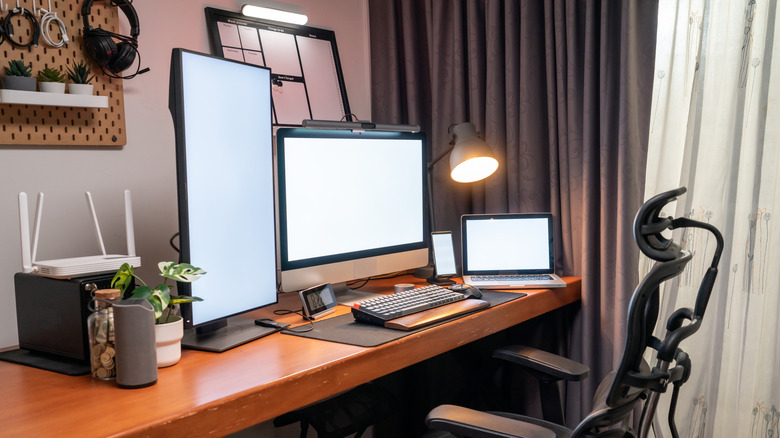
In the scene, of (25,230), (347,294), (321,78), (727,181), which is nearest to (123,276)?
(25,230)

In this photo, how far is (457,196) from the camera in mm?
2275

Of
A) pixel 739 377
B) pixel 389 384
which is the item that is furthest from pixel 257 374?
pixel 739 377

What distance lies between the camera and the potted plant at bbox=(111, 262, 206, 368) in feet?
3.76

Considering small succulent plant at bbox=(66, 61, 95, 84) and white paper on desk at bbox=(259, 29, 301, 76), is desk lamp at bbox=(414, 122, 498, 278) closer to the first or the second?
white paper on desk at bbox=(259, 29, 301, 76)

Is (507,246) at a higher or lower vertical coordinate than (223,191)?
lower

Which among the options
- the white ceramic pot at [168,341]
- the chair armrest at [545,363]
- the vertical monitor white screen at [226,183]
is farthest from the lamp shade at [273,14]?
the chair armrest at [545,363]

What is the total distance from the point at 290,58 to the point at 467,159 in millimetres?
735

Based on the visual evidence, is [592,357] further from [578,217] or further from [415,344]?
[415,344]

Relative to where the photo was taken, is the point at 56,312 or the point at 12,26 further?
the point at 12,26

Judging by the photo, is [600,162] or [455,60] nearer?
[600,162]

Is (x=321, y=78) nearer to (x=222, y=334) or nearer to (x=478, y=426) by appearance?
(x=222, y=334)

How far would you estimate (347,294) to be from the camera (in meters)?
1.85

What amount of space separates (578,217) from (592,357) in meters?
0.45

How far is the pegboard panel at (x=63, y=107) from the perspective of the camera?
140cm
